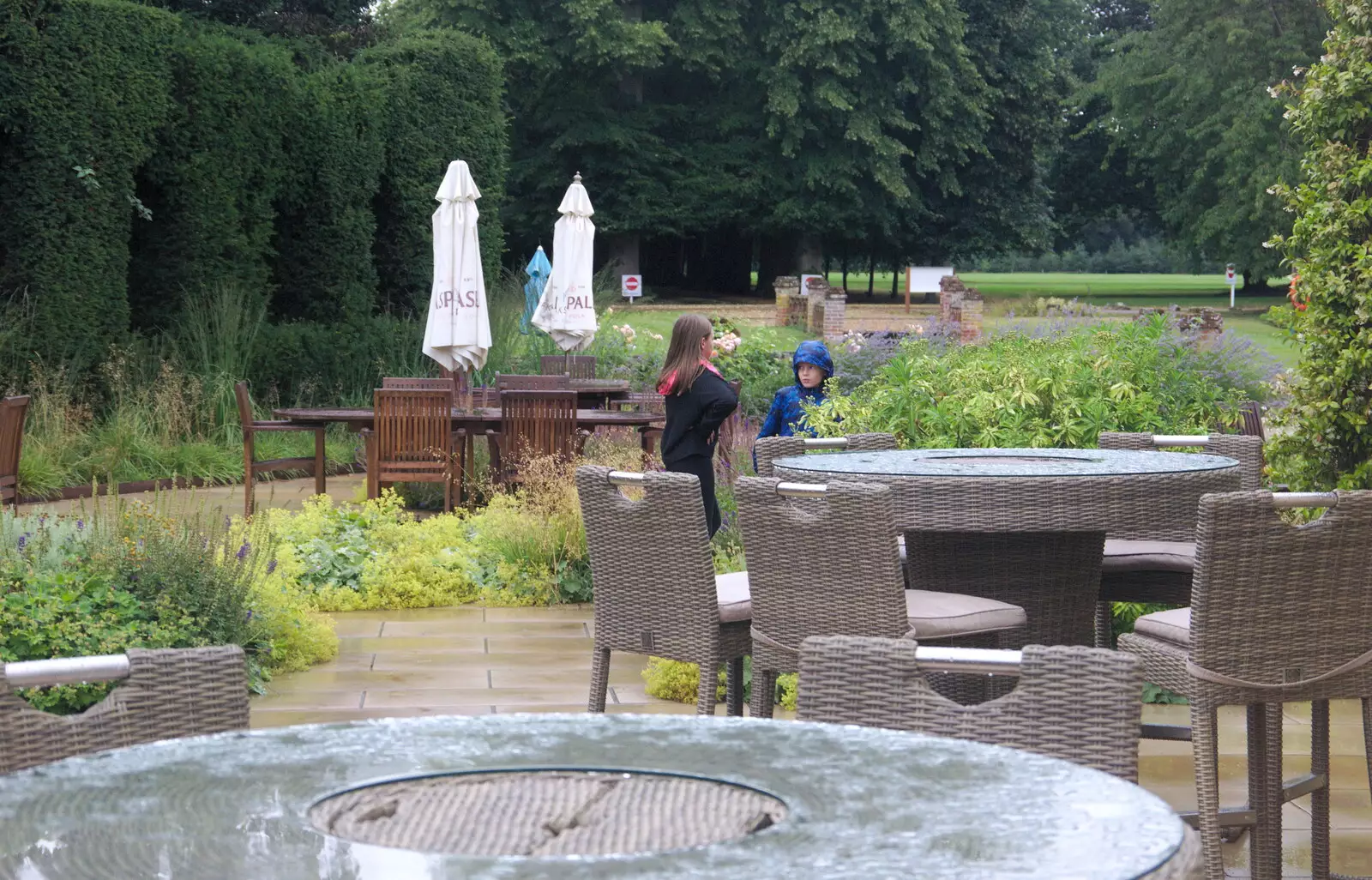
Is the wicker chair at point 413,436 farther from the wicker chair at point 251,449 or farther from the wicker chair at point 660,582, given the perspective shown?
the wicker chair at point 660,582

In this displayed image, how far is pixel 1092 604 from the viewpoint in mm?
5047

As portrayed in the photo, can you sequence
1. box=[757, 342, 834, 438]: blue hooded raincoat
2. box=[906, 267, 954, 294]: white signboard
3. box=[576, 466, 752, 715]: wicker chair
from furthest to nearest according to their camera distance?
box=[906, 267, 954, 294]: white signboard < box=[757, 342, 834, 438]: blue hooded raincoat < box=[576, 466, 752, 715]: wicker chair

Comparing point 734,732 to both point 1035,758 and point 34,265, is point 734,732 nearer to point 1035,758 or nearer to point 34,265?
point 1035,758

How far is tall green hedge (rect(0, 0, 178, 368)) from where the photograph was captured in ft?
44.8

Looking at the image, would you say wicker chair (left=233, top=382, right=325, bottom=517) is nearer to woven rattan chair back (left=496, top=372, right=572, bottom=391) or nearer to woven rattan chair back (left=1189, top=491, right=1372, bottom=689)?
woven rattan chair back (left=496, top=372, right=572, bottom=391)

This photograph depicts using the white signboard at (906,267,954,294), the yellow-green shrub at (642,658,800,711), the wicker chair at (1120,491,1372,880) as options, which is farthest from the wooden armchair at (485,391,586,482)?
the white signboard at (906,267,954,294)

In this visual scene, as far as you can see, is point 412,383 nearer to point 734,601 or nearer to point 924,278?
point 734,601

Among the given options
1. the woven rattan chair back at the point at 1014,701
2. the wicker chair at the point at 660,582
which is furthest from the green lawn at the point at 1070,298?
the woven rattan chair back at the point at 1014,701

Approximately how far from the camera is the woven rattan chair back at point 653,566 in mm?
4344

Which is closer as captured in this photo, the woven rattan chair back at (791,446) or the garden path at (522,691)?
the garden path at (522,691)

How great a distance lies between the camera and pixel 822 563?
13.2 feet

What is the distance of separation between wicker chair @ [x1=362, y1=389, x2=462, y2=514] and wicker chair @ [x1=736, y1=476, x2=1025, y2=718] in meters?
6.77

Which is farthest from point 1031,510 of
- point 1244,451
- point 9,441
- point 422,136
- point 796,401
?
point 422,136

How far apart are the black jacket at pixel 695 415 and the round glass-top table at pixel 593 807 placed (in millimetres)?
5195
